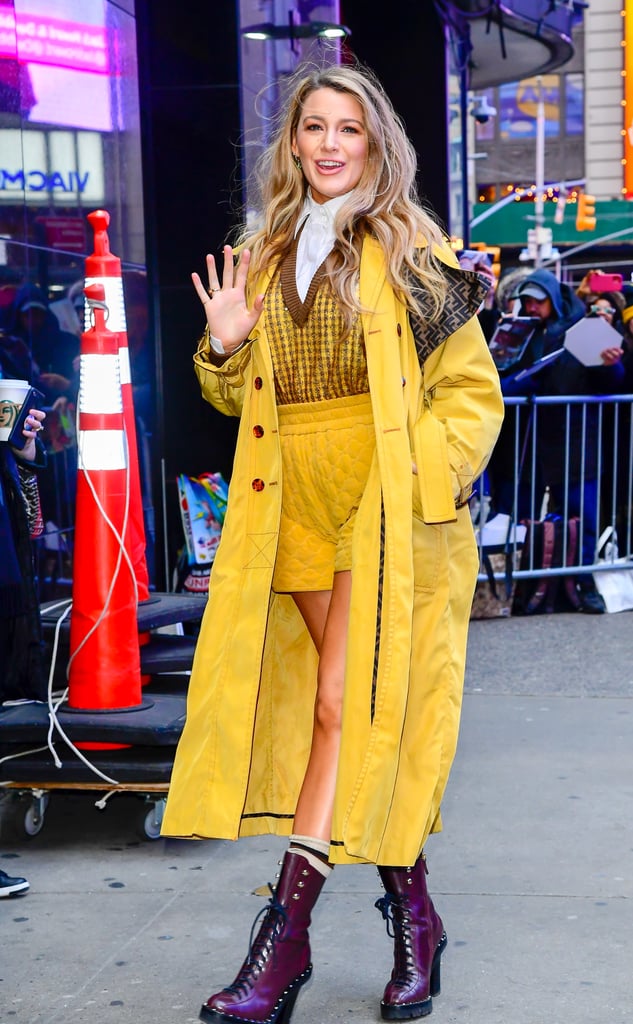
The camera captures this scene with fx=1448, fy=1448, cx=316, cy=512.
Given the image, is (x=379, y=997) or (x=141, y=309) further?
(x=141, y=309)

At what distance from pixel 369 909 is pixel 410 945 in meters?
0.69

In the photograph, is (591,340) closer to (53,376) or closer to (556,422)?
(556,422)

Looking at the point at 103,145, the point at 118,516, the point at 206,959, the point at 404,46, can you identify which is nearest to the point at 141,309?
the point at 103,145

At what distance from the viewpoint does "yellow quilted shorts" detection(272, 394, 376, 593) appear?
3314mm

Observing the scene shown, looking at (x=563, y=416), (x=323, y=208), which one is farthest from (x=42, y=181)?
(x=563, y=416)

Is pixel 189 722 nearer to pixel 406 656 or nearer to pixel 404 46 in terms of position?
pixel 406 656

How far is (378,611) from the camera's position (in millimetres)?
3195

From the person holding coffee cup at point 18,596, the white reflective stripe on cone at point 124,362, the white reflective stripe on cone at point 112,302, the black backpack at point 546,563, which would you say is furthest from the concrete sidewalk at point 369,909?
the black backpack at point 546,563

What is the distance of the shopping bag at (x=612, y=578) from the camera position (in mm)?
8617

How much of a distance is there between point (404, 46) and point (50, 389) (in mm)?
9540

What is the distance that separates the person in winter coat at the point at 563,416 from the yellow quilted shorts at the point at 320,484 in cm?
536

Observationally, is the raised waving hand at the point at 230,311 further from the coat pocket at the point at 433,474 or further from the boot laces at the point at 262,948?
the boot laces at the point at 262,948

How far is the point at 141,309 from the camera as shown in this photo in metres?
7.30

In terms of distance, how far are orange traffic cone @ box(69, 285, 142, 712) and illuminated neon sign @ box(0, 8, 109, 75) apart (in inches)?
67.2
